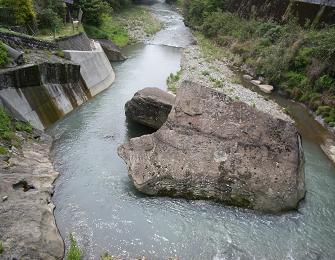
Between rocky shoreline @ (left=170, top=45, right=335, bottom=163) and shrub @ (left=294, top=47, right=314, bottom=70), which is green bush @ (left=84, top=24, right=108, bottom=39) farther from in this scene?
shrub @ (left=294, top=47, right=314, bottom=70)

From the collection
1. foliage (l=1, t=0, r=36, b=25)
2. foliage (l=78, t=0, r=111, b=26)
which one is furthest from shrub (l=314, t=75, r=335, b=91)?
foliage (l=78, t=0, r=111, b=26)

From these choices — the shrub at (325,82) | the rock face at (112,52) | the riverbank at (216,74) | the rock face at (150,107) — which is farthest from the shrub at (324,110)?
the rock face at (112,52)

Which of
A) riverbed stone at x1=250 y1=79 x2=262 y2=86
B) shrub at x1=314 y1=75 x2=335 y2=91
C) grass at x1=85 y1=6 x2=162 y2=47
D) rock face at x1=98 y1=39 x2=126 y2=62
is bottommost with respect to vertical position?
grass at x1=85 y1=6 x2=162 y2=47

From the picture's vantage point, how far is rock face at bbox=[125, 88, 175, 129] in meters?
24.1

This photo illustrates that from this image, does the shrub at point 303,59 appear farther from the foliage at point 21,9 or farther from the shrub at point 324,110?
the foliage at point 21,9

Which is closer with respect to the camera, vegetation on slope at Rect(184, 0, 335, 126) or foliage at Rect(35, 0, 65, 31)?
vegetation on slope at Rect(184, 0, 335, 126)

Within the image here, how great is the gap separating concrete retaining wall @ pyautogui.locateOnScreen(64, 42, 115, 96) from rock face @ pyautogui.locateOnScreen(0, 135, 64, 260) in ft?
39.5

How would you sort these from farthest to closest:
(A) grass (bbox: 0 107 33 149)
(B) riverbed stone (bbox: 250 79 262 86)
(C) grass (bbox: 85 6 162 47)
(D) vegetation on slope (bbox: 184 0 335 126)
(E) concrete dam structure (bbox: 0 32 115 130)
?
(C) grass (bbox: 85 6 162 47) < (B) riverbed stone (bbox: 250 79 262 86) < (D) vegetation on slope (bbox: 184 0 335 126) < (E) concrete dam structure (bbox: 0 32 115 130) < (A) grass (bbox: 0 107 33 149)

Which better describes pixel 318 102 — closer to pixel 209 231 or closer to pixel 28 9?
pixel 209 231

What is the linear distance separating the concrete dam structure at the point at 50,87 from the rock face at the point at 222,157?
22.8 ft

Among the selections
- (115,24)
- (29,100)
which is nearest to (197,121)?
(29,100)

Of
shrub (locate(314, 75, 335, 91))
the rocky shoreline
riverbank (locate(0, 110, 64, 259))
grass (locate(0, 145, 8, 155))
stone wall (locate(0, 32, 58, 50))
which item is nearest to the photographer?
riverbank (locate(0, 110, 64, 259))

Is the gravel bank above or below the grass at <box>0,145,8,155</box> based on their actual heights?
below

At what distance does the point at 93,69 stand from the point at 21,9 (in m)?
7.14
